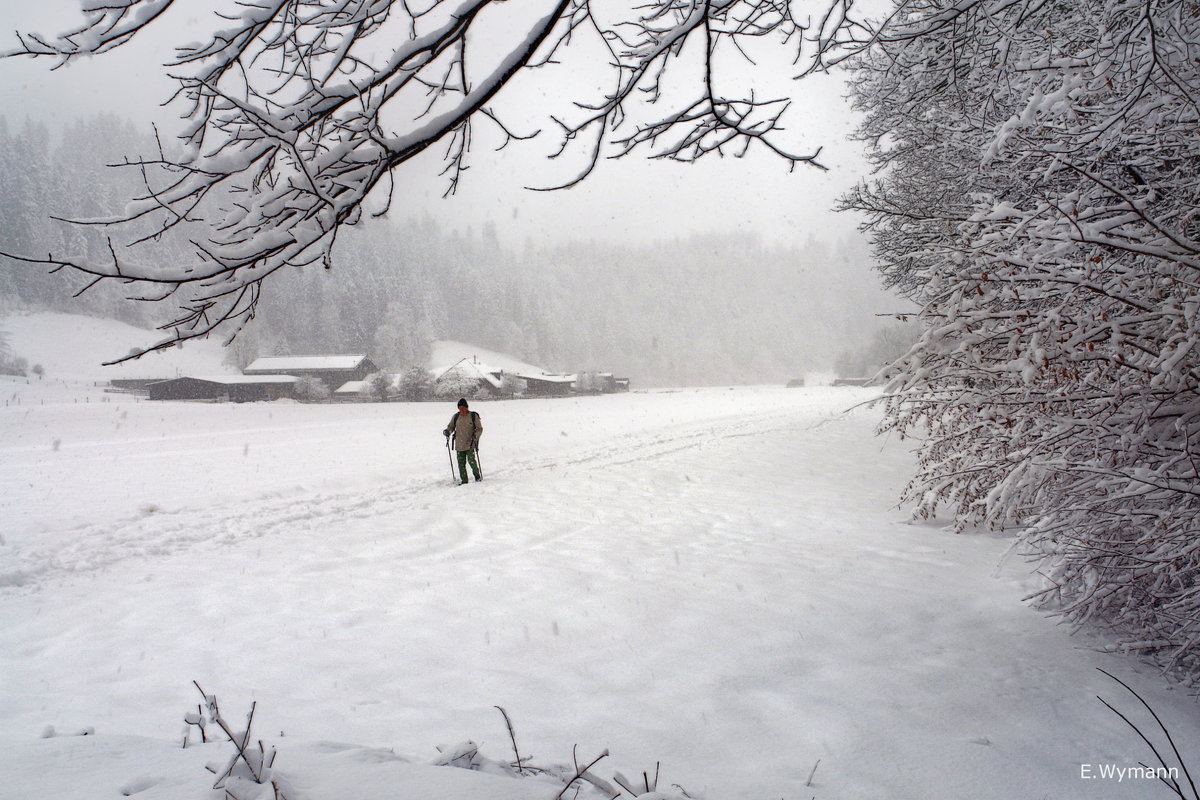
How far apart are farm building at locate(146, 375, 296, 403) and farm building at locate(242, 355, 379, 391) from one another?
8.95 ft

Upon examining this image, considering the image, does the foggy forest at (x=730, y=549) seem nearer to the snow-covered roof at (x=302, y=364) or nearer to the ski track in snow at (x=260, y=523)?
the ski track in snow at (x=260, y=523)

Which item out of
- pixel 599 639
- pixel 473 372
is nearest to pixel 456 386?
pixel 473 372

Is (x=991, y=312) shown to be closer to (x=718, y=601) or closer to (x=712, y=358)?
(x=718, y=601)

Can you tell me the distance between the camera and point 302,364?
5553 centimetres

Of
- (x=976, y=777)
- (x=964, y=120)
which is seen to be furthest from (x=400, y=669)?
(x=964, y=120)

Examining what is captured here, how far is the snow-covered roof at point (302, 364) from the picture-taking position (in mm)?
54688

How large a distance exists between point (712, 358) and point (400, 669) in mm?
120143

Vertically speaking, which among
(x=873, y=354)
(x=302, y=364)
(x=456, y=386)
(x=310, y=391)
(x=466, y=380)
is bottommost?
(x=456, y=386)

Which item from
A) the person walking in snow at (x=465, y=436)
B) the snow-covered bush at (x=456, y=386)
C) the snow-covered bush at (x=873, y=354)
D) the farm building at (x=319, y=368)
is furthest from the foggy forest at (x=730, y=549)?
the snow-covered bush at (x=873, y=354)

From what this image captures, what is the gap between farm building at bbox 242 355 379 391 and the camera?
178 ft

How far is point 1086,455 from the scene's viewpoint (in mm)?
4367

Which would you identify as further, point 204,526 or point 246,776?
point 204,526

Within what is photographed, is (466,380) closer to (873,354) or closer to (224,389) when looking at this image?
(224,389)

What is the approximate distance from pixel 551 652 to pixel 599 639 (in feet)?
1.42
